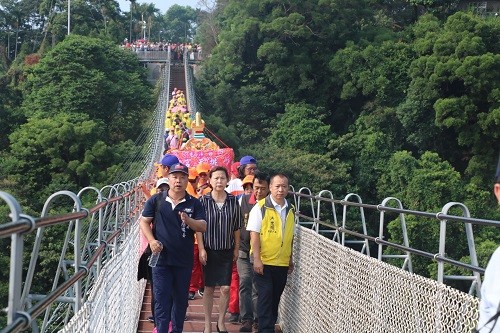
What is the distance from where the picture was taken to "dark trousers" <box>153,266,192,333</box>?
4.38 metres

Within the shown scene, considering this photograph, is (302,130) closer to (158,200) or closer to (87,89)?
(87,89)

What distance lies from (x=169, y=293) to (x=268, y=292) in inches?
27.7

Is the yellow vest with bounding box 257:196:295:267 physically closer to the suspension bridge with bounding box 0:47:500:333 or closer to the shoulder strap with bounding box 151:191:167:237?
the suspension bridge with bounding box 0:47:500:333

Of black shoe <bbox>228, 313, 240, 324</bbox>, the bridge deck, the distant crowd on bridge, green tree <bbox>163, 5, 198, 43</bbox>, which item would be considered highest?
green tree <bbox>163, 5, 198, 43</bbox>

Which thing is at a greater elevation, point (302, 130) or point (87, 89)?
point (87, 89)

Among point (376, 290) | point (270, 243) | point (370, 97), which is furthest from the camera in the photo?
point (370, 97)

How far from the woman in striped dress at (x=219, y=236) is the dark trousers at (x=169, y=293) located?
50 centimetres

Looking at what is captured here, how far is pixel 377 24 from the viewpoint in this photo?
32.2 meters

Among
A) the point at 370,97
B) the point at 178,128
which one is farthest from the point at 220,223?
the point at 370,97

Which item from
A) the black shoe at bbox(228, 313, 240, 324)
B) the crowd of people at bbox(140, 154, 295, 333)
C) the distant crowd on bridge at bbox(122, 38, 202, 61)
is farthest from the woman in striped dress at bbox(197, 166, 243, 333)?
the distant crowd on bridge at bbox(122, 38, 202, 61)

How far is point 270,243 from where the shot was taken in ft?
15.7

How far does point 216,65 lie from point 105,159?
8926 millimetres

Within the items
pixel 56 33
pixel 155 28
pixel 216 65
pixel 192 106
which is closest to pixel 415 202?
pixel 192 106

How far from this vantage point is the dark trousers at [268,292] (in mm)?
4844
